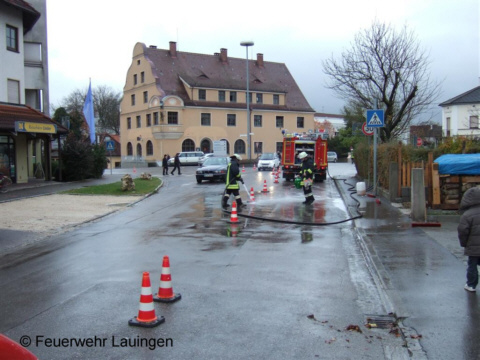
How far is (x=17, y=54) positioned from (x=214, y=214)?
17609mm

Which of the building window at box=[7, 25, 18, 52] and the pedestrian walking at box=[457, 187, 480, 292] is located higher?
the building window at box=[7, 25, 18, 52]

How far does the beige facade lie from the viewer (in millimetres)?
60625

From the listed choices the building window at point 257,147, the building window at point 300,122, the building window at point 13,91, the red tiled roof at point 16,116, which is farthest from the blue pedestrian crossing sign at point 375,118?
the building window at point 300,122

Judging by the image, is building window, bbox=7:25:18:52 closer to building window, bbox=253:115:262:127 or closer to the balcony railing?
the balcony railing

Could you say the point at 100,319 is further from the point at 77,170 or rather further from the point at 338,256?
the point at 77,170

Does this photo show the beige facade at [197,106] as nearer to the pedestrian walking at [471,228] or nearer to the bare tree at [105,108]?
the bare tree at [105,108]

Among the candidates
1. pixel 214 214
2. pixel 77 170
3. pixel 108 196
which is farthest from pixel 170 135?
pixel 214 214

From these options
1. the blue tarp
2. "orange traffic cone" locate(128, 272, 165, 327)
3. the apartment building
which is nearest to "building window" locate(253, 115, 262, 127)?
the apartment building

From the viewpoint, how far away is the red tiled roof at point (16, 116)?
866 inches

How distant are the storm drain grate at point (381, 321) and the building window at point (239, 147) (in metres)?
60.9

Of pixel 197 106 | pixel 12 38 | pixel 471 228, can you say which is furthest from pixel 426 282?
pixel 197 106

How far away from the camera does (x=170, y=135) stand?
60219mm

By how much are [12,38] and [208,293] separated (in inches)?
967

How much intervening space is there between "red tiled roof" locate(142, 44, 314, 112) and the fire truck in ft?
118
